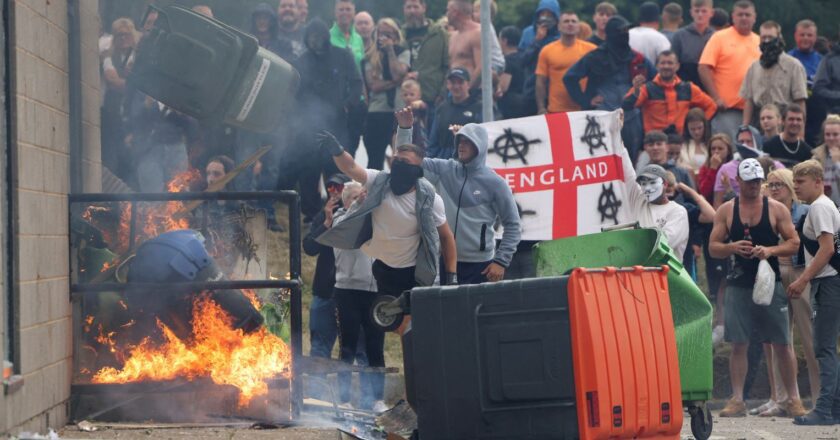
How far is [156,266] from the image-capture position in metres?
8.28

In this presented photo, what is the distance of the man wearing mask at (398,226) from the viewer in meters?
9.62

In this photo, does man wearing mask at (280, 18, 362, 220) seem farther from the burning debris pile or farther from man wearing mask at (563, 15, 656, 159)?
the burning debris pile

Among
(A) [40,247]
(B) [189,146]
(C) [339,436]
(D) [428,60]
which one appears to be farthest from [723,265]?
(A) [40,247]

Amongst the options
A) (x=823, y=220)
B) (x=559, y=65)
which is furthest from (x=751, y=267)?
(x=559, y=65)

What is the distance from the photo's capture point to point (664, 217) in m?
11.5

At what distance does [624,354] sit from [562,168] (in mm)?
5108

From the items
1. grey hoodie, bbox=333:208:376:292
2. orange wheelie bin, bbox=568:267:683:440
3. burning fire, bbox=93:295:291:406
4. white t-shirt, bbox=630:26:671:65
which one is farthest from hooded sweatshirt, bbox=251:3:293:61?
orange wheelie bin, bbox=568:267:683:440

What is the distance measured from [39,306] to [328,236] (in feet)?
8.98

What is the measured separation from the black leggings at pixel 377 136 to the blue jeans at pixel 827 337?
17.8 ft

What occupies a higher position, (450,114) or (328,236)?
(450,114)

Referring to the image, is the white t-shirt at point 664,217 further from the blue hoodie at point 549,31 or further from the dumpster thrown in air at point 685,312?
the blue hoodie at point 549,31

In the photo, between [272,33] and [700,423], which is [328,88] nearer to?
[272,33]

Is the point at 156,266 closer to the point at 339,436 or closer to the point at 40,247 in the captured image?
the point at 40,247

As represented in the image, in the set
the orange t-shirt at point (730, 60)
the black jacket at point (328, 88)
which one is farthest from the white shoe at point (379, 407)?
the orange t-shirt at point (730, 60)
